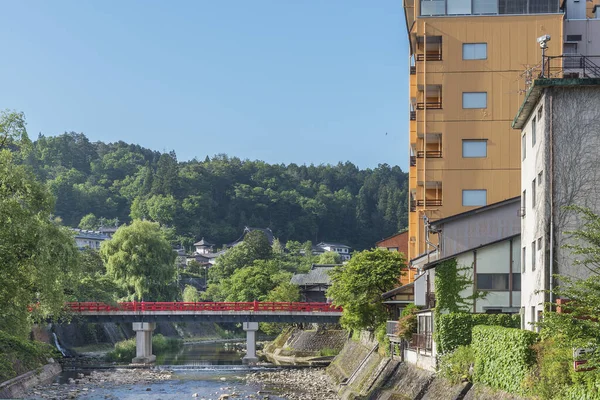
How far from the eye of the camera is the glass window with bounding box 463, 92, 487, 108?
47834mm

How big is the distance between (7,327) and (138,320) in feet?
144

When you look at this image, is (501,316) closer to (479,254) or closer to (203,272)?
(479,254)

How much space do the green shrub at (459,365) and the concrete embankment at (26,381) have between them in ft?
67.5

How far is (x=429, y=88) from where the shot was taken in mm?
49469

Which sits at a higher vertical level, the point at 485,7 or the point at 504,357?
the point at 485,7

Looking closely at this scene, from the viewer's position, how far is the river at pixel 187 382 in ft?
160

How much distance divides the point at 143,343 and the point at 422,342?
42.0 metres

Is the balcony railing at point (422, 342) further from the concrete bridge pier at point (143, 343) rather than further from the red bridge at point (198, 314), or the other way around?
the concrete bridge pier at point (143, 343)

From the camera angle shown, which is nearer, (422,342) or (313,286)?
(422,342)

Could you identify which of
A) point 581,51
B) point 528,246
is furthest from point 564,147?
point 581,51

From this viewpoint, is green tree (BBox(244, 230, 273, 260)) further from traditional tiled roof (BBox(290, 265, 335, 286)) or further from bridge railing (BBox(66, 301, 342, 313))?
bridge railing (BBox(66, 301, 342, 313))

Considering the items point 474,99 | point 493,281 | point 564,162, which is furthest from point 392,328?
point 564,162

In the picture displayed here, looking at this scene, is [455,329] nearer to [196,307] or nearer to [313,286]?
[196,307]

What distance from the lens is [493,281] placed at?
3291cm
